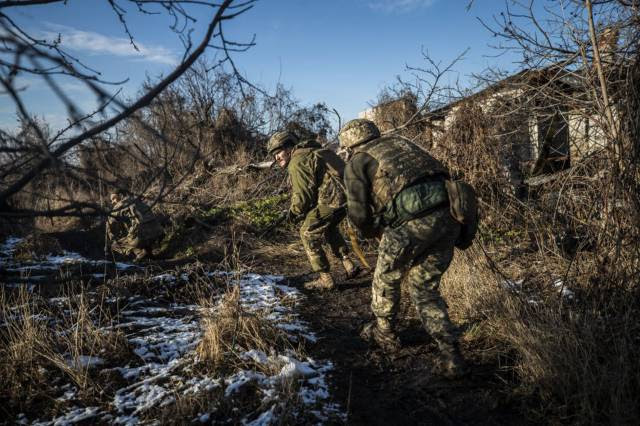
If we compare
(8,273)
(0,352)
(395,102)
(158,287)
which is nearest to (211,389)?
(0,352)

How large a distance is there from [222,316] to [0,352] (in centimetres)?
165

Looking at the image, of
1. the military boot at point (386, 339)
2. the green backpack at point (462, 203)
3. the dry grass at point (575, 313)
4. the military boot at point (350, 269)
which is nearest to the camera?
the dry grass at point (575, 313)

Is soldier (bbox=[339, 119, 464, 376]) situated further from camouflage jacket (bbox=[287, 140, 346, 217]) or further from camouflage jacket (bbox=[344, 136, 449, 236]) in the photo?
camouflage jacket (bbox=[287, 140, 346, 217])

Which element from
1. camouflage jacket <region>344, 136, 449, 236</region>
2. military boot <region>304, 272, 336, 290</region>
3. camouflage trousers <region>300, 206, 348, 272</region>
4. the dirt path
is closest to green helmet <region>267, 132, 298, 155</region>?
camouflage trousers <region>300, 206, 348, 272</region>

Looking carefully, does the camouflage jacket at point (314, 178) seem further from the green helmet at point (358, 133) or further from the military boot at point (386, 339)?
the military boot at point (386, 339)

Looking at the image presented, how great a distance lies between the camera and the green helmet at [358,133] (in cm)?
335

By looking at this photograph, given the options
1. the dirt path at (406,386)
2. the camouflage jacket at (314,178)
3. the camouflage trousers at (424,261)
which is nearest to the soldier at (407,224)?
the camouflage trousers at (424,261)

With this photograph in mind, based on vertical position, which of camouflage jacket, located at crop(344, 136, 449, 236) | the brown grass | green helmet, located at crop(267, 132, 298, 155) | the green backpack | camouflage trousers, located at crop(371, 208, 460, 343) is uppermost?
green helmet, located at crop(267, 132, 298, 155)

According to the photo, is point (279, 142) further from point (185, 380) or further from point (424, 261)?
point (185, 380)

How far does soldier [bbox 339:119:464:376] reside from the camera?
2877 mm

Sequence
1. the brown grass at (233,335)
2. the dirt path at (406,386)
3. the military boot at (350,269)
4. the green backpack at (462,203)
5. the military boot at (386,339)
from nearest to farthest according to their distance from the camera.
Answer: the dirt path at (406,386) < the green backpack at (462,203) < the brown grass at (233,335) < the military boot at (386,339) < the military boot at (350,269)

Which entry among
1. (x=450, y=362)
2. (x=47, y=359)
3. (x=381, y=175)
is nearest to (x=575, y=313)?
(x=450, y=362)

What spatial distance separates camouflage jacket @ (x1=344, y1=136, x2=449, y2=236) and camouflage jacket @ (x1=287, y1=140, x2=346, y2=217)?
67.4 inches

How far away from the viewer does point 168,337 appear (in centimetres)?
345
